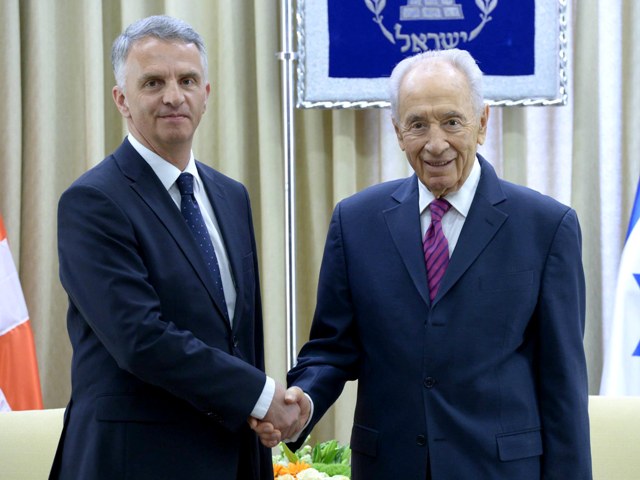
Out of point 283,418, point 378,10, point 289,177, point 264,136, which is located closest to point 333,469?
point 283,418

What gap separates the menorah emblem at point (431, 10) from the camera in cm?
411

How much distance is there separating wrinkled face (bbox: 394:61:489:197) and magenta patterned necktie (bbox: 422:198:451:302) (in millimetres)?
50

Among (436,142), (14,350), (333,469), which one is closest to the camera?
(436,142)

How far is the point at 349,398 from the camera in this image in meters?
4.40

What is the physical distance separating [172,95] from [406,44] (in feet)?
6.42

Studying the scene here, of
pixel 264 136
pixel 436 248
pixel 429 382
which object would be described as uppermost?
pixel 264 136

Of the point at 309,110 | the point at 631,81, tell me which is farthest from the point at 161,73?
the point at 631,81

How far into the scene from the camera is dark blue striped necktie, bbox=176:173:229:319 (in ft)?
7.77

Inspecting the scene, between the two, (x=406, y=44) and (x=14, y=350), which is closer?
(x=14, y=350)

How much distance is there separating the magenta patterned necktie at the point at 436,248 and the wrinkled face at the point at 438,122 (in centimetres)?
5

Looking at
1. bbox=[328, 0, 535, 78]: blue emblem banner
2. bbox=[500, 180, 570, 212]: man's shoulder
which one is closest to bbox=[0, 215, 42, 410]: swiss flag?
bbox=[328, 0, 535, 78]: blue emblem banner

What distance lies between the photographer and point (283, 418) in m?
2.40

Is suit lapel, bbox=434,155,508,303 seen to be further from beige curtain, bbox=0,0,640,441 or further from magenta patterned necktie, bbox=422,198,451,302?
beige curtain, bbox=0,0,640,441

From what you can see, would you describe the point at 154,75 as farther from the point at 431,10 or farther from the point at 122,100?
the point at 431,10
